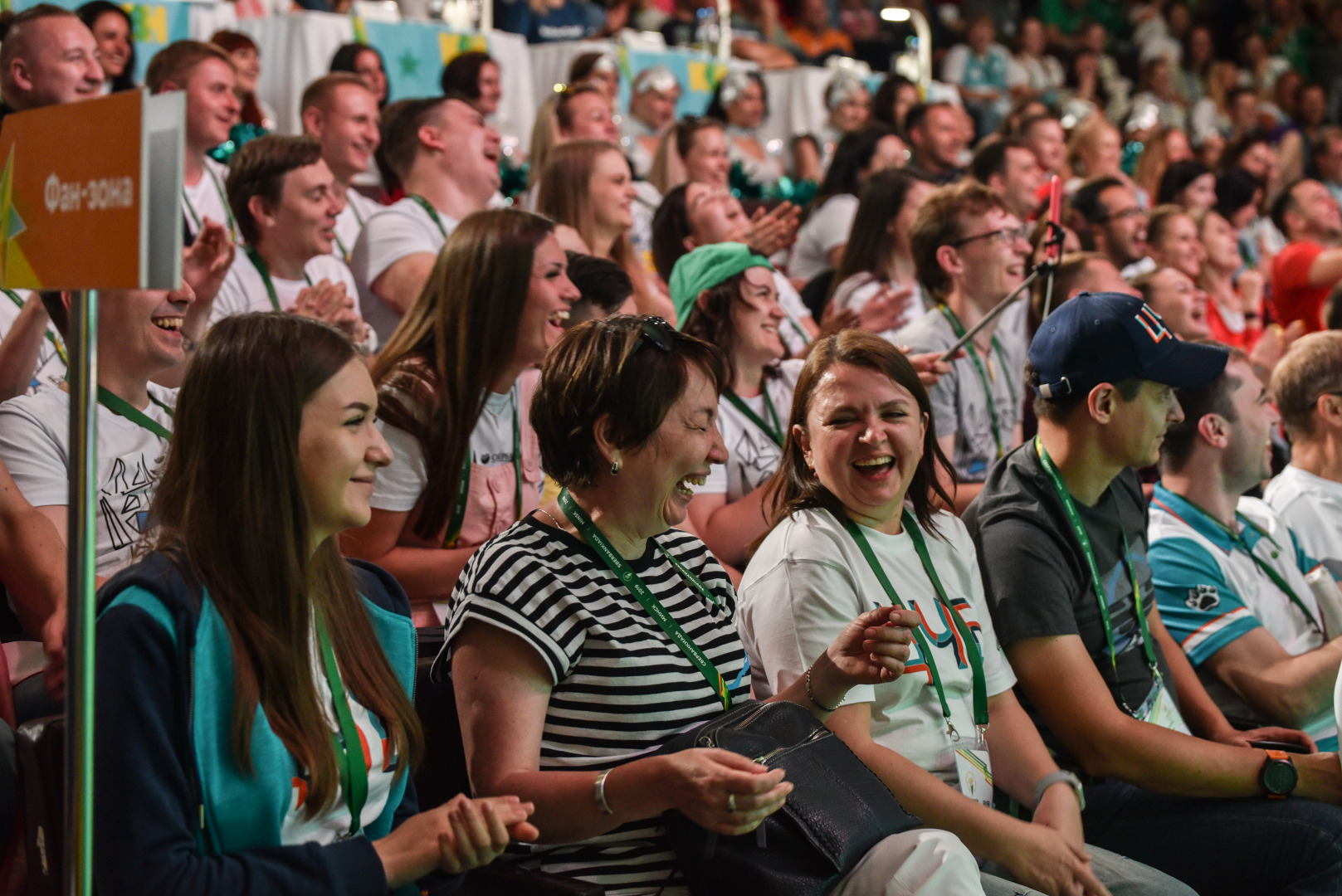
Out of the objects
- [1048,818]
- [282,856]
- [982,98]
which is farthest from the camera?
[982,98]

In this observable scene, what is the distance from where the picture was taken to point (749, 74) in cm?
800

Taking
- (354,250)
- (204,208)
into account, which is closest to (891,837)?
(354,250)

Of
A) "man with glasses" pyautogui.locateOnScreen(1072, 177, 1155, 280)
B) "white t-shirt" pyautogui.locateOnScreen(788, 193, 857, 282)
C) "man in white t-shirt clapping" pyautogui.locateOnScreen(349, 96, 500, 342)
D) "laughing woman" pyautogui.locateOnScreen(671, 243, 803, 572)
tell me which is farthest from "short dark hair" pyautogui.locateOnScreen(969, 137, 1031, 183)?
"laughing woman" pyautogui.locateOnScreen(671, 243, 803, 572)

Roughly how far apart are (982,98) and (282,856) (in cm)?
964

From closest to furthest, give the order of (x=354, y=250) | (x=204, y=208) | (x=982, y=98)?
(x=354, y=250)
(x=204, y=208)
(x=982, y=98)

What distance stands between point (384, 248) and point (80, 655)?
2.94 metres

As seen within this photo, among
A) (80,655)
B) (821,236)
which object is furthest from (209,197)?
(80,655)

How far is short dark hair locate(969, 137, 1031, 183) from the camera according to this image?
602 cm

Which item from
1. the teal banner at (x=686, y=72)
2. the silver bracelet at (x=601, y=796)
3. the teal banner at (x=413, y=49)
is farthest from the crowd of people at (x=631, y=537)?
the teal banner at (x=686, y=72)

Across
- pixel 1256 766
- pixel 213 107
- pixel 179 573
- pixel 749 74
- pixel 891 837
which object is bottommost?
pixel 1256 766

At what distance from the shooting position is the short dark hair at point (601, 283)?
3541 millimetres

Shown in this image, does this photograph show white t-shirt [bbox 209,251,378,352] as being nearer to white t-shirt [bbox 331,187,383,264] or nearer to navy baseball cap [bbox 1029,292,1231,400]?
white t-shirt [bbox 331,187,383,264]

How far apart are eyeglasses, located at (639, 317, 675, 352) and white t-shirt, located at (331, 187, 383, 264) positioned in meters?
2.80

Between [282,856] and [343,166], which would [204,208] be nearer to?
[343,166]
